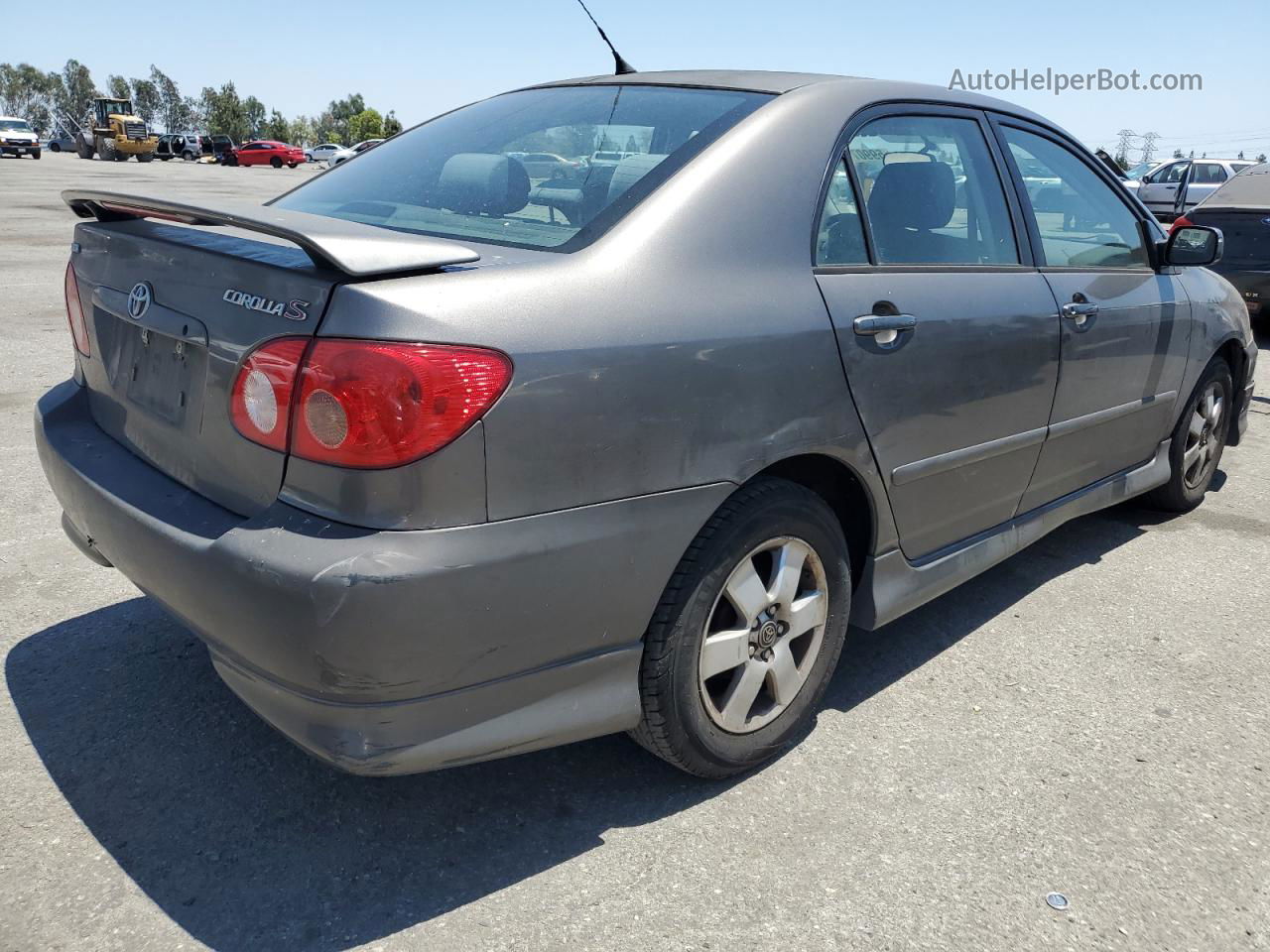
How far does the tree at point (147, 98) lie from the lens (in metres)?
123

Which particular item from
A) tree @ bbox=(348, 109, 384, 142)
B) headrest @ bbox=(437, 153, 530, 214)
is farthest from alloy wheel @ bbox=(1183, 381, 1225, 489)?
tree @ bbox=(348, 109, 384, 142)

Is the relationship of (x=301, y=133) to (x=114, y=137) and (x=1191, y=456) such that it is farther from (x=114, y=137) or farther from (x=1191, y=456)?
(x=1191, y=456)

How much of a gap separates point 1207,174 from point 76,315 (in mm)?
25664

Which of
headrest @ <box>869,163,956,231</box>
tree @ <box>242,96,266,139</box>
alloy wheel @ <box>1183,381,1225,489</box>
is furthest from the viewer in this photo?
tree @ <box>242,96,266,139</box>

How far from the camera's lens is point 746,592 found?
8.16 feet

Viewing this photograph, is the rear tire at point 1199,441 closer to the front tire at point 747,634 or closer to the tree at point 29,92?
the front tire at point 747,634

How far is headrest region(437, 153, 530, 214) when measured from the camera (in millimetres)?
2600

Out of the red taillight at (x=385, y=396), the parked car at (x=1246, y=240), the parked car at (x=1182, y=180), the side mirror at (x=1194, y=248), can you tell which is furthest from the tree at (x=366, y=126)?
the red taillight at (x=385, y=396)

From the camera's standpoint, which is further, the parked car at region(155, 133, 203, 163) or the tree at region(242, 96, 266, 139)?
the tree at region(242, 96, 266, 139)

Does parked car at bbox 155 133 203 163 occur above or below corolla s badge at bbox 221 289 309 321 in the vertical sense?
below

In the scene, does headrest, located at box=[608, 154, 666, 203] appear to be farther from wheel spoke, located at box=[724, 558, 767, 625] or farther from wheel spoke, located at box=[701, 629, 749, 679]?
wheel spoke, located at box=[701, 629, 749, 679]

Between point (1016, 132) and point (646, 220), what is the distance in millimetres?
1853

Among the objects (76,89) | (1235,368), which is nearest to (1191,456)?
(1235,368)

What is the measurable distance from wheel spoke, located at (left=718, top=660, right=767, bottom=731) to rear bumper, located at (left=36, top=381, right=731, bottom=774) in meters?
0.31
